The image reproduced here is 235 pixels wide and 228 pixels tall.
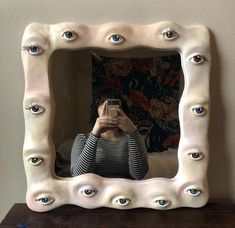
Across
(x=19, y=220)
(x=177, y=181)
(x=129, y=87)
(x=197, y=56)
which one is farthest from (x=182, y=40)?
(x=19, y=220)

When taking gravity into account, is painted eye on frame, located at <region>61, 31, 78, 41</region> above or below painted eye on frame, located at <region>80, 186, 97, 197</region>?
above

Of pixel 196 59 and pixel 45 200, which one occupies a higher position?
pixel 196 59

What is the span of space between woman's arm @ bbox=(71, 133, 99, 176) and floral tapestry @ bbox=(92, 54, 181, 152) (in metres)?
0.10

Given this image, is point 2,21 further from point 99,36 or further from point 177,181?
point 177,181

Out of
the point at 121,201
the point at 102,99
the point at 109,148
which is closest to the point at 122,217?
the point at 121,201

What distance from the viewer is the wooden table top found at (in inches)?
31.8

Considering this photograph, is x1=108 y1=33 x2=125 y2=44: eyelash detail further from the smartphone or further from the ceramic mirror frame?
the smartphone

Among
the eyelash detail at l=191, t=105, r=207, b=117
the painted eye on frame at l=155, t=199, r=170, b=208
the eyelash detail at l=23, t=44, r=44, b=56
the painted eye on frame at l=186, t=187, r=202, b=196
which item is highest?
the eyelash detail at l=23, t=44, r=44, b=56

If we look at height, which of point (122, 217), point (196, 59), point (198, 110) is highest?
point (196, 59)

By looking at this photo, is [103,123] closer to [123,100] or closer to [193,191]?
[123,100]

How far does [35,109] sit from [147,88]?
24cm

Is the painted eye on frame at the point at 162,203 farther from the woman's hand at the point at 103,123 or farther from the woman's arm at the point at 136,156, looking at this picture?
the woman's hand at the point at 103,123

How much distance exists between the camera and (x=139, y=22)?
855 mm

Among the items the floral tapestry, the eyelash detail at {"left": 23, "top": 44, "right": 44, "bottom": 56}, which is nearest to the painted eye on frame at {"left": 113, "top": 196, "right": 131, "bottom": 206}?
the floral tapestry
